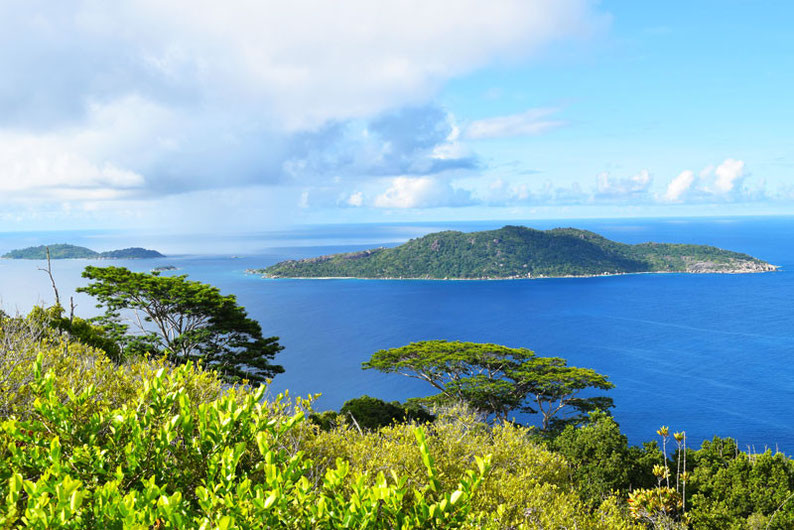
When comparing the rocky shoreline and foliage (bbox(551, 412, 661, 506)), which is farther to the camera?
the rocky shoreline

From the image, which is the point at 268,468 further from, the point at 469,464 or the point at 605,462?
the point at 605,462

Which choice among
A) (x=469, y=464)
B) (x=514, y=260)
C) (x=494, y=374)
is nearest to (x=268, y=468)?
(x=469, y=464)

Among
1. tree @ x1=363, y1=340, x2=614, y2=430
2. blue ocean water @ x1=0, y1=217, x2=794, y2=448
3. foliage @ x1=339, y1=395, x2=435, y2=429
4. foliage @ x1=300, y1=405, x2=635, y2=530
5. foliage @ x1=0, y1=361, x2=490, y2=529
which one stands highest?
foliage @ x1=0, y1=361, x2=490, y2=529

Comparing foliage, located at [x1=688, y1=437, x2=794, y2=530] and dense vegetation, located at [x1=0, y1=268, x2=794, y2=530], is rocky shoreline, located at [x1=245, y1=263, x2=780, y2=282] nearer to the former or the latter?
dense vegetation, located at [x1=0, y1=268, x2=794, y2=530]

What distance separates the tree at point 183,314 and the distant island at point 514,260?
14124cm

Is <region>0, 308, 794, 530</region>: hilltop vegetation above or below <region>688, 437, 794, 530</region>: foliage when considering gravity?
above

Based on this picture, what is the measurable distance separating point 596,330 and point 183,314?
86.1 metres

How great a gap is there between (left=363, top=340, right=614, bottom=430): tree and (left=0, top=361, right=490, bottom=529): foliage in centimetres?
2880

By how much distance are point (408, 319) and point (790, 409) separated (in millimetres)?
68416

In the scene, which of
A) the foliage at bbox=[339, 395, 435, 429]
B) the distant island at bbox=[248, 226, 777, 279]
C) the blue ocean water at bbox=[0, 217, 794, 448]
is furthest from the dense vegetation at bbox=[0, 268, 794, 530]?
the distant island at bbox=[248, 226, 777, 279]

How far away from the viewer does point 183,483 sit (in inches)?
219

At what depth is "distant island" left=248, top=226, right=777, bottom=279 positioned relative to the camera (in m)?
173

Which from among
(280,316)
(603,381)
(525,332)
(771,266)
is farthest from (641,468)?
(771,266)

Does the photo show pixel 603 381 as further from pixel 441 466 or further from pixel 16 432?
pixel 16 432
